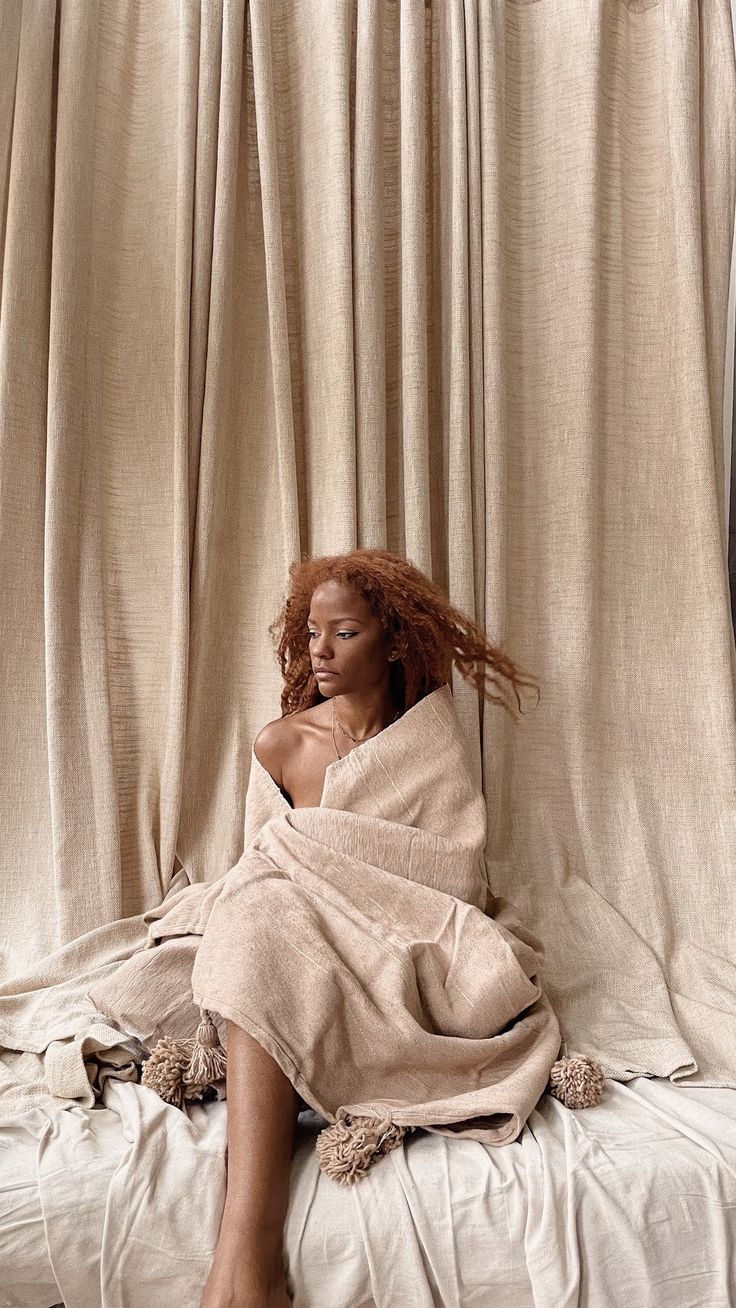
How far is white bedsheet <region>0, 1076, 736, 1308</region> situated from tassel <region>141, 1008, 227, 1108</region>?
8 cm

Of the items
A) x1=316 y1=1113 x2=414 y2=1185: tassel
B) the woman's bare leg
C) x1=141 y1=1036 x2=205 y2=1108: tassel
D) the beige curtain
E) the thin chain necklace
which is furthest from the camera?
the beige curtain

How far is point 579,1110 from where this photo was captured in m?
1.41

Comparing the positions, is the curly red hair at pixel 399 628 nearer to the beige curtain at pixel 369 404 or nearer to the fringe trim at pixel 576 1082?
the beige curtain at pixel 369 404

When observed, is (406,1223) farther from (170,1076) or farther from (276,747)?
(276,747)

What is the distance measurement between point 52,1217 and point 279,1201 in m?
0.26

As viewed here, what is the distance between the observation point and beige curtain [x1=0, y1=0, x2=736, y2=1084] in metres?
1.97

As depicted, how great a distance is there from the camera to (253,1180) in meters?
1.19

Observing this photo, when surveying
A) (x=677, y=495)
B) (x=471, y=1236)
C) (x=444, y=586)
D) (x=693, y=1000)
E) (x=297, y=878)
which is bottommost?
(x=471, y=1236)

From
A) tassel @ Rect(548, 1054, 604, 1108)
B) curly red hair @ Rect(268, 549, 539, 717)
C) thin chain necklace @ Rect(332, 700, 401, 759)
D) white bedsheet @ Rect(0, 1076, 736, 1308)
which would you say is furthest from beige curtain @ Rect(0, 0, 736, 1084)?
white bedsheet @ Rect(0, 1076, 736, 1308)

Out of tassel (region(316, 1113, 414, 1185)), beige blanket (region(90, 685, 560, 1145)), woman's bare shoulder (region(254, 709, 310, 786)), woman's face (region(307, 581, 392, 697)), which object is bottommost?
tassel (region(316, 1113, 414, 1185))

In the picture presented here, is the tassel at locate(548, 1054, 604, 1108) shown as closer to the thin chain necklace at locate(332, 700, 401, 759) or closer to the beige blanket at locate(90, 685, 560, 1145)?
the beige blanket at locate(90, 685, 560, 1145)

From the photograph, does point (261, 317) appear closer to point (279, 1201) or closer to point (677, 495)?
point (677, 495)

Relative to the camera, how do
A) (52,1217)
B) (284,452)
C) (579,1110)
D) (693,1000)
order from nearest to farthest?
(52,1217) < (579,1110) < (693,1000) < (284,452)

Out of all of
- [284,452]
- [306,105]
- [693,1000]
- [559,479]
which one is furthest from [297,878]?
[306,105]
